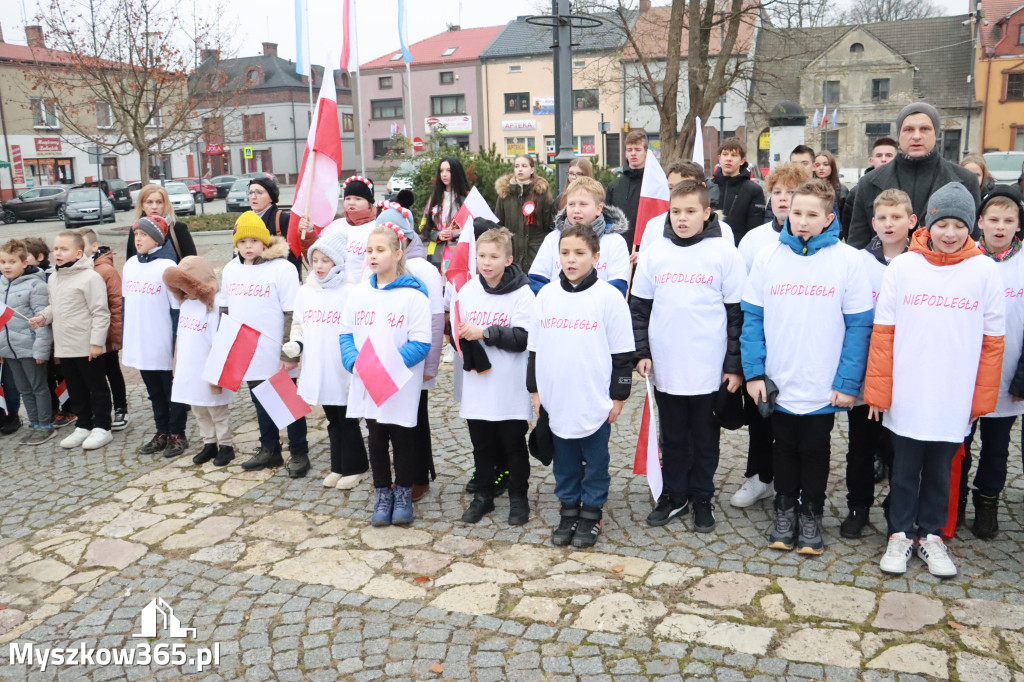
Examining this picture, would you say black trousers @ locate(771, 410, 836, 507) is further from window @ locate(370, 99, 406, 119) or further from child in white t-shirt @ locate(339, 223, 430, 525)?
window @ locate(370, 99, 406, 119)

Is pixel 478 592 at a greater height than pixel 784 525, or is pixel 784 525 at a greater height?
pixel 784 525

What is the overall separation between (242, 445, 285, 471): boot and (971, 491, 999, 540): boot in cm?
446

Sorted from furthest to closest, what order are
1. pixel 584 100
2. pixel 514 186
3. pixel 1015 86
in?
pixel 584 100 → pixel 1015 86 → pixel 514 186

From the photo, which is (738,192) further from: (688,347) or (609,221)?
(688,347)

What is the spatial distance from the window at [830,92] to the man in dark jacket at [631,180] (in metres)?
46.6

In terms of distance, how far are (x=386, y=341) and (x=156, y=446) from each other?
8.96 ft

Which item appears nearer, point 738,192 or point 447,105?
point 738,192

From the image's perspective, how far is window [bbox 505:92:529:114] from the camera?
180 feet

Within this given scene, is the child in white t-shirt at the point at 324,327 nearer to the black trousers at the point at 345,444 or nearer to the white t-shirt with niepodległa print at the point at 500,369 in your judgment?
the black trousers at the point at 345,444

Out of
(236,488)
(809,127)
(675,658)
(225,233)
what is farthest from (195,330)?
(809,127)

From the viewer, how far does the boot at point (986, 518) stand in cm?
442

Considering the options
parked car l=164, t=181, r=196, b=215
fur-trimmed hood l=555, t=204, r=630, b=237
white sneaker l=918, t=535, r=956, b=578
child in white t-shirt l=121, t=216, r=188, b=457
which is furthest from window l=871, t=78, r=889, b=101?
white sneaker l=918, t=535, r=956, b=578

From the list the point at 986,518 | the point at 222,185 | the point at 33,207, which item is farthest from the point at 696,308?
the point at 222,185

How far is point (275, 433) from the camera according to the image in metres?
6.02
